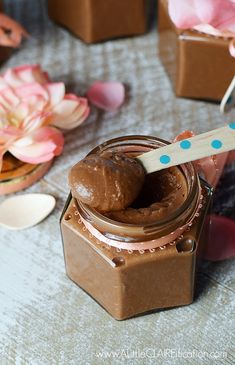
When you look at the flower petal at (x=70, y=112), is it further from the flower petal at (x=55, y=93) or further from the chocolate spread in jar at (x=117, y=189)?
the chocolate spread in jar at (x=117, y=189)

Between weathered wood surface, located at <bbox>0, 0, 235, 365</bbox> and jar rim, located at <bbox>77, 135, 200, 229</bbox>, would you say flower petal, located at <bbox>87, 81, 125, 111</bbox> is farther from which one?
jar rim, located at <bbox>77, 135, 200, 229</bbox>

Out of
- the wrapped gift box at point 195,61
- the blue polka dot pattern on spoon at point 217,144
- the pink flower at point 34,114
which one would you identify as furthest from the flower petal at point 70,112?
the blue polka dot pattern on spoon at point 217,144

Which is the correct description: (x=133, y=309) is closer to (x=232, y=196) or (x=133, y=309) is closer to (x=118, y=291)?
(x=118, y=291)

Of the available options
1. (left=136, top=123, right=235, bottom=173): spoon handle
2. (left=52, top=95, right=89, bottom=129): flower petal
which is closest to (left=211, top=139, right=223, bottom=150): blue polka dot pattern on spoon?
(left=136, top=123, right=235, bottom=173): spoon handle

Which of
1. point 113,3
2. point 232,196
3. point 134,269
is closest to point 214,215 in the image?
point 232,196

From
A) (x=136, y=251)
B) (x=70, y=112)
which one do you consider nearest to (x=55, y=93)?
(x=70, y=112)

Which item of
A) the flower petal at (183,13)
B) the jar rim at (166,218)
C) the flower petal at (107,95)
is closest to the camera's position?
the jar rim at (166,218)

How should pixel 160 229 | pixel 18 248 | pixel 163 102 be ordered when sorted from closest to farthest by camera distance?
pixel 160 229 → pixel 18 248 → pixel 163 102
